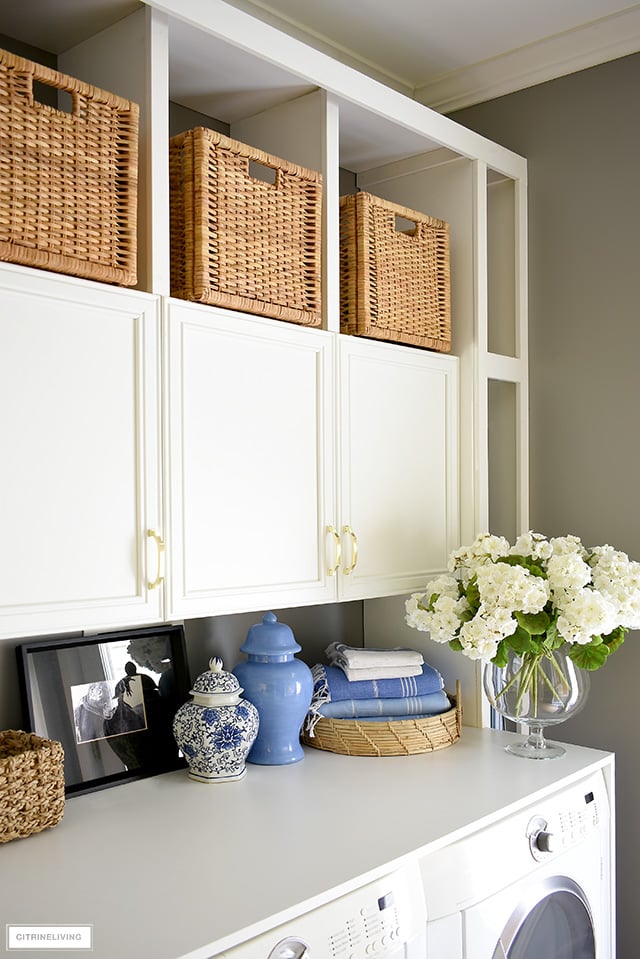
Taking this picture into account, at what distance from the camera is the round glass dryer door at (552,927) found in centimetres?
173

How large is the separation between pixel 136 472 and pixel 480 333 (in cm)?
116

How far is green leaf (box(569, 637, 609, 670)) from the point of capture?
6.65 feet

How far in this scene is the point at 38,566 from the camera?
4.90 ft

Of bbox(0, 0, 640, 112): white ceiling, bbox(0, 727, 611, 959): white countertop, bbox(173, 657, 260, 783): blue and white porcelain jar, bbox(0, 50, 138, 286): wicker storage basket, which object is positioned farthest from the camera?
bbox(0, 0, 640, 112): white ceiling

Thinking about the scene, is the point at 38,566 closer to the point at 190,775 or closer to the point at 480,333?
the point at 190,775

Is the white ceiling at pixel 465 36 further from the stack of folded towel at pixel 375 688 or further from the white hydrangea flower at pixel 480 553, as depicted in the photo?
the stack of folded towel at pixel 375 688

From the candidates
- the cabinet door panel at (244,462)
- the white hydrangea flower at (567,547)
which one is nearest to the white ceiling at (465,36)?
the cabinet door panel at (244,462)

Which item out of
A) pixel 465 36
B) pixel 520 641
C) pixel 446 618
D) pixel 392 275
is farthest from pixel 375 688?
pixel 465 36

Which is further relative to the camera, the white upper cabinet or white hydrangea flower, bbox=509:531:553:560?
white hydrangea flower, bbox=509:531:553:560

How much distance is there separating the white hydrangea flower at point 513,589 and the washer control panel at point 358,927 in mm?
648

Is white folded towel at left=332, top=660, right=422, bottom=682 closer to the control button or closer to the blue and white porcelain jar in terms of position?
the blue and white porcelain jar

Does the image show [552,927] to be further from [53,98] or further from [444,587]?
[53,98]

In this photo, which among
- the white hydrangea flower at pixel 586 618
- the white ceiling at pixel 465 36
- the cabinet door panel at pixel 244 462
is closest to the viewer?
the cabinet door panel at pixel 244 462

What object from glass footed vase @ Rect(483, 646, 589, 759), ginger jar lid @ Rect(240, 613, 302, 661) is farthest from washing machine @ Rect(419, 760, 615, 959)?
ginger jar lid @ Rect(240, 613, 302, 661)
